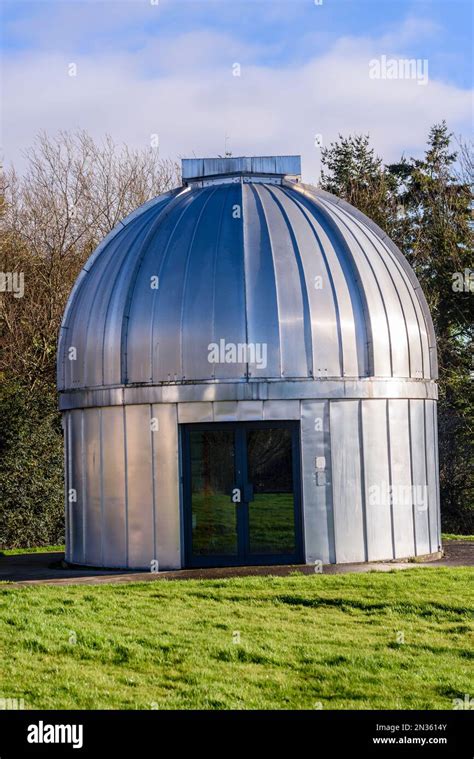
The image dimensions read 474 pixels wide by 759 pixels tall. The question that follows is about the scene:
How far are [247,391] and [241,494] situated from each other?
59.6 inches

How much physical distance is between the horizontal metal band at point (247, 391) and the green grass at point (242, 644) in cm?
295

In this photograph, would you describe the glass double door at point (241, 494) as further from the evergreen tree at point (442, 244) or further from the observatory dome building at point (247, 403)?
the evergreen tree at point (442, 244)

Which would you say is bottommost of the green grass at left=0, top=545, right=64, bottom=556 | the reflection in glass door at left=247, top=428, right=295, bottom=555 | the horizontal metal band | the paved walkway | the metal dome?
the green grass at left=0, top=545, right=64, bottom=556

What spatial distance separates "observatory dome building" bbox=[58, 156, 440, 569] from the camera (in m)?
14.6

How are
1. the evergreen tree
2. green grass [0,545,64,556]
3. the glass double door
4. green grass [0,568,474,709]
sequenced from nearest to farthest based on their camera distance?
green grass [0,568,474,709], the glass double door, green grass [0,545,64,556], the evergreen tree

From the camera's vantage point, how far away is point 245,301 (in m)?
14.6

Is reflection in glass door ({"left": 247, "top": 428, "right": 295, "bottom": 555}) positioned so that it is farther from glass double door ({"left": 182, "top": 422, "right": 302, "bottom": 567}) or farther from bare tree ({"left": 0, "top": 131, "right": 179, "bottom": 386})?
bare tree ({"left": 0, "top": 131, "right": 179, "bottom": 386})

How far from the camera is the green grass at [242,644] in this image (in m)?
7.84

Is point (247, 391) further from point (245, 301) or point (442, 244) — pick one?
point (442, 244)

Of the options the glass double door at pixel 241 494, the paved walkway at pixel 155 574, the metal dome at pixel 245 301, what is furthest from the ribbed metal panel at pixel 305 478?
the metal dome at pixel 245 301

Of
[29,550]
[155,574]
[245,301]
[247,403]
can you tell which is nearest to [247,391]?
[247,403]

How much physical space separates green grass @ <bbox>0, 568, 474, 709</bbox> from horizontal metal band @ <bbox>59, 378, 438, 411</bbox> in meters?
2.95

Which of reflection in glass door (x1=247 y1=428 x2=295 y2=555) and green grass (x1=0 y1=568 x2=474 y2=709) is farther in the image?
reflection in glass door (x1=247 y1=428 x2=295 y2=555)

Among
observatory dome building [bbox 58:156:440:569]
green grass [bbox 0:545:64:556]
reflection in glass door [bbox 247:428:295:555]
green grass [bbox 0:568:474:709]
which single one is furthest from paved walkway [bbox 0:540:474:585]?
green grass [bbox 0:545:64:556]
